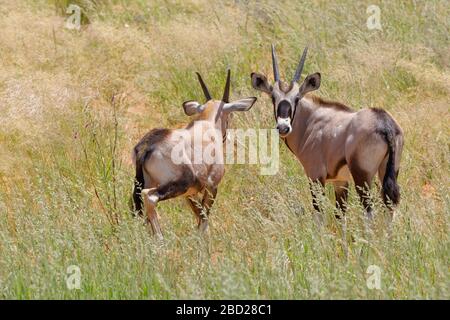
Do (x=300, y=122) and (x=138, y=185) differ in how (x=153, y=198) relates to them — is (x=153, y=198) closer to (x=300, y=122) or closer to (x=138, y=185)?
(x=138, y=185)

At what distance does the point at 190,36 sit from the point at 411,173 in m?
4.23

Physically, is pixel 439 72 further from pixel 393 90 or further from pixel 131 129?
pixel 131 129

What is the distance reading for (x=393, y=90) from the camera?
12.3m

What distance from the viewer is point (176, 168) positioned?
874 cm

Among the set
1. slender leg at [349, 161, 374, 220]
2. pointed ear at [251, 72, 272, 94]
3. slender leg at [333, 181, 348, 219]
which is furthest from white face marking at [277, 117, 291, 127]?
slender leg at [349, 161, 374, 220]

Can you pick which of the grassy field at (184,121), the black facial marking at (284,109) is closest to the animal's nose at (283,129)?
the black facial marking at (284,109)

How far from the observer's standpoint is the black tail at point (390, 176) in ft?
28.5

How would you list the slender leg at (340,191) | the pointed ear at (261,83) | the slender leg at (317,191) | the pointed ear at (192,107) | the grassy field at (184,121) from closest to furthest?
1. the grassy field at (184,121)
2. the slender leg at (317,191)
3. the slender leg at (340,191)
4. the pointed ear at (261,83)
5. the pointed ear at (192,107)

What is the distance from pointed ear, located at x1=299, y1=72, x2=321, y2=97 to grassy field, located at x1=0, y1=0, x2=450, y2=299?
0.86 meters

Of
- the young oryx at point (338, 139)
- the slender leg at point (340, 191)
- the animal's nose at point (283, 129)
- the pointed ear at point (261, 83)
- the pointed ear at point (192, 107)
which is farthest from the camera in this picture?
the pointed ear at point (192, 107)

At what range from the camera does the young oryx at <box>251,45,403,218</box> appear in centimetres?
873

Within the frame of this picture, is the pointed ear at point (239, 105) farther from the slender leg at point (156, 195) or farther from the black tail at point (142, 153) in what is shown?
Result: the slender leg at point (156, 195)

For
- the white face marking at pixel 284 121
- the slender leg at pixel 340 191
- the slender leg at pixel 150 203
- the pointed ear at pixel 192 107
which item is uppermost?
the white face marking at pixel 284 121

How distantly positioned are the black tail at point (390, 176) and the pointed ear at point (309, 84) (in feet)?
4.55
